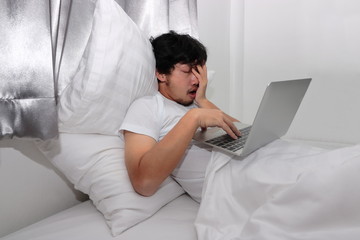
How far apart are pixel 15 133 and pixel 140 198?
37 cm

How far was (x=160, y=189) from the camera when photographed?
0.91 m

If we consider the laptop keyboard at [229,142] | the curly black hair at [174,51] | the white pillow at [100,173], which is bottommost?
the white pillow at [100,173]

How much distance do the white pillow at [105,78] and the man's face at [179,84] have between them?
0.17 m

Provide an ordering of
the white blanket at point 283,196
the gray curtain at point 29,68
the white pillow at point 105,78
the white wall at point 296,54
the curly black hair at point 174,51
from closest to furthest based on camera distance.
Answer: the white blanket at point 283,196 → the gray curtain at point 29,68 → the white pillow at point 105,78 → the curly black hair at point 174,51 → the white wall at point 296,54

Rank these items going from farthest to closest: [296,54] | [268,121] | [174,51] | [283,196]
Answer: [296,54] < [174,51] < [268,121] < [283,196]

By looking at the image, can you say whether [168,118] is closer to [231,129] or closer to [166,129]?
[166,129]

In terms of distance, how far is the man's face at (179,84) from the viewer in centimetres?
110

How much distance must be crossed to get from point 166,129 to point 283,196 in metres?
0.46

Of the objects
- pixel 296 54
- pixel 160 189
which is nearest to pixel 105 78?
pixel 160 189

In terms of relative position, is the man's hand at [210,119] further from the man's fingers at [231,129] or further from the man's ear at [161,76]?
the man's ear at [161,76]

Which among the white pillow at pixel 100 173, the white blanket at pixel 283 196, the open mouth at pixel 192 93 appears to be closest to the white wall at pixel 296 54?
the open mouth at pixel 192 93

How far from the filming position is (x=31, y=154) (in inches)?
33.8

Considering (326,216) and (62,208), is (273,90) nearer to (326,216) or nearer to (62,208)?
(326,216)

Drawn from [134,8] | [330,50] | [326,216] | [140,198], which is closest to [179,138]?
[140,198]
